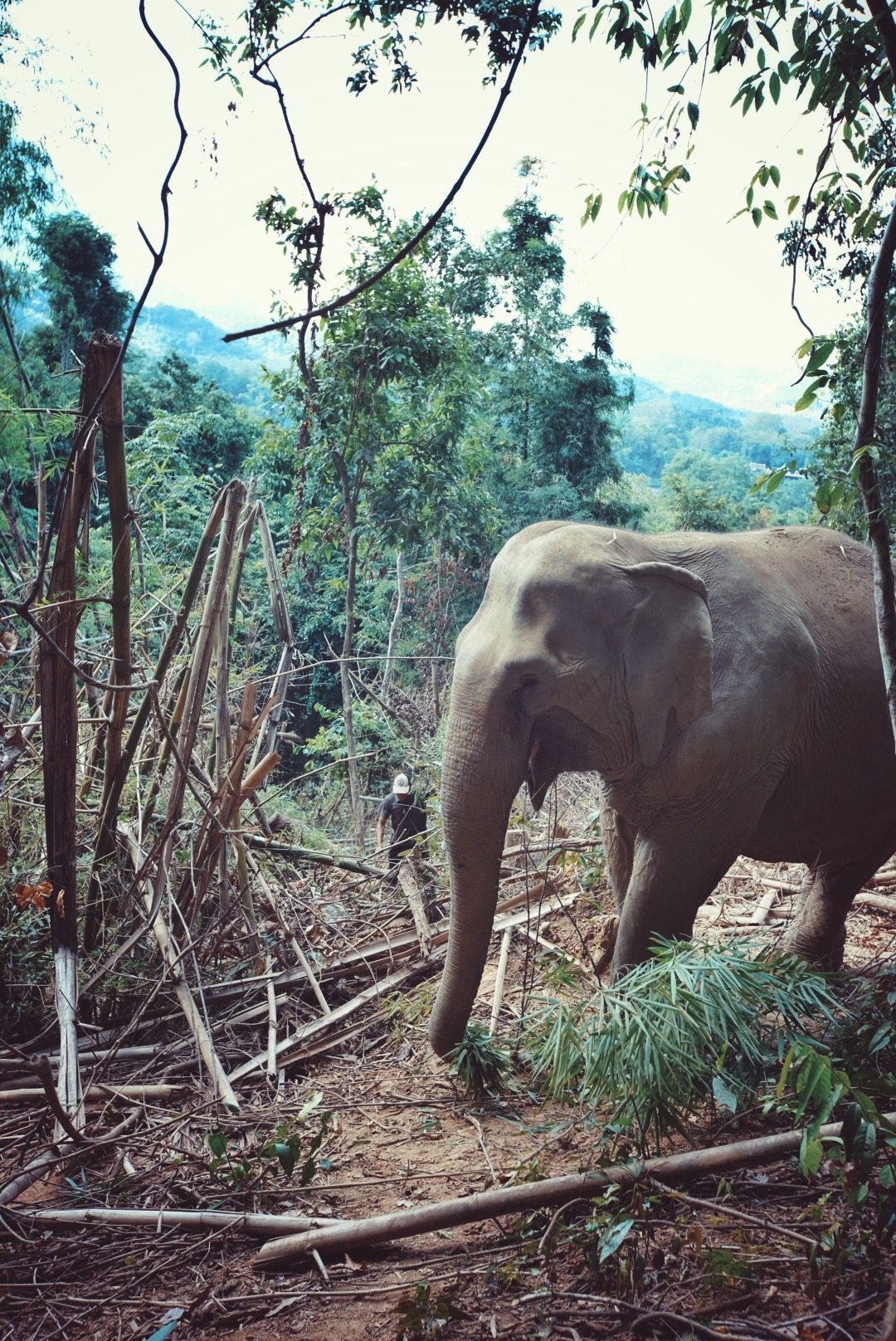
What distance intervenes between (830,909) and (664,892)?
1.51m

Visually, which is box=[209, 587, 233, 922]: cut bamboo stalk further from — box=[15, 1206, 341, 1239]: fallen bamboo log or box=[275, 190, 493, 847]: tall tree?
box=[275, 190, 493, 847]: tall tree

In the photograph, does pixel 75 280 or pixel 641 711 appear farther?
pixel 75 280

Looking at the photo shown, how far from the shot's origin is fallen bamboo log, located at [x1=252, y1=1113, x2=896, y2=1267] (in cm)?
204

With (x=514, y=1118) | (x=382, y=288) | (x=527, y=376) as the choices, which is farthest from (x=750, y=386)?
(x=514, y=1118)

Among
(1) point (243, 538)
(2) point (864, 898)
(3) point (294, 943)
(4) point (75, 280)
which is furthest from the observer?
(4) point (75, 280)

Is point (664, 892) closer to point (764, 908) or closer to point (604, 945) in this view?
point (604, 945)

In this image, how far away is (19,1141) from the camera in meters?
2.65

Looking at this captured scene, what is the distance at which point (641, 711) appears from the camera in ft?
10.5

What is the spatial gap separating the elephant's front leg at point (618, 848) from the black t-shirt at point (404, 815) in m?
2.16

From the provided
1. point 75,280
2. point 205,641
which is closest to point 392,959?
point 205,641

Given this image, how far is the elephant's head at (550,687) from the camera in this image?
3139mm

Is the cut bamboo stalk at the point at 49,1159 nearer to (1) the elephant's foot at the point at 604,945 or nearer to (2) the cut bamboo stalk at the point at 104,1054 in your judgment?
(2) the cut bamboo stalk at the point at 104,1054

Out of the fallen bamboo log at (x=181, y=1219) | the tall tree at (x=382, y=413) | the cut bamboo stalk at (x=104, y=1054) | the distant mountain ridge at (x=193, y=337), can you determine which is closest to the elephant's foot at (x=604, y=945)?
the cut bamboo stalk at (x=104, y=1054)

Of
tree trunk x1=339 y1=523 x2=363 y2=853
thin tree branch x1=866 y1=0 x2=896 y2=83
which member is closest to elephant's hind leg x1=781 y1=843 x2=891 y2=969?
thin tree branch x1=866 y1=0 x2=896 y2=83
